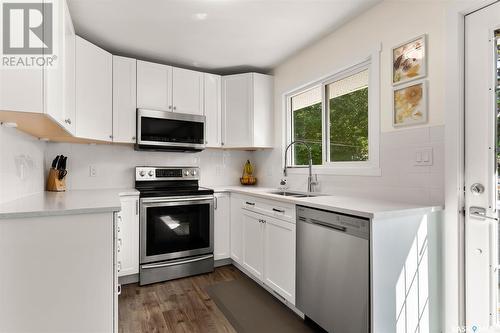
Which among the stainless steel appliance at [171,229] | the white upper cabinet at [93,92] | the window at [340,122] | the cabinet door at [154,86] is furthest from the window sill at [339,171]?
the white upper cabinet at [93,92]

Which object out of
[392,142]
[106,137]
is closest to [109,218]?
[106,137]

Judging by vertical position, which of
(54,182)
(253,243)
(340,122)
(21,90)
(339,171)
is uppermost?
(340,122)

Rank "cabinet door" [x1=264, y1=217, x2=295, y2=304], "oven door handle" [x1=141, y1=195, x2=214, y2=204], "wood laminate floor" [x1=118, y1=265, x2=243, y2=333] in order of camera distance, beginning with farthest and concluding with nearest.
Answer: "oven door handle" [x1=141, y1=195, x2=214, y2=204]
"cabinet door" [x1=264, y1=217, x2=295, y2=304]
"wood laminate floor" [x1=118, y1=265, x2=243, y2=333]

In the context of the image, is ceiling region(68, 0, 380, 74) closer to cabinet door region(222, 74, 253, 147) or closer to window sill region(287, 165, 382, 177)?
cabinet door region(222, 74, 253, 147)

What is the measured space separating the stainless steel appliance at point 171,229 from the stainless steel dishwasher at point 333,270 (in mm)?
1309

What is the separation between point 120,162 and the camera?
3174 mm

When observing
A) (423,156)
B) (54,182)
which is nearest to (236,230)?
(54,182)

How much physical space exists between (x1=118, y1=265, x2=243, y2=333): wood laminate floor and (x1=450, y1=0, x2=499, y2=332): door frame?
1.48 m

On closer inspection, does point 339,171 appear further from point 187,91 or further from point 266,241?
point 187,91

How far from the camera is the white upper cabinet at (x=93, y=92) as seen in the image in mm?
2432

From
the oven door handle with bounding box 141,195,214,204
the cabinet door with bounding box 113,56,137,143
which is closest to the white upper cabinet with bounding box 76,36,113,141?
the cabinet door with bounding box 113,56,137,143

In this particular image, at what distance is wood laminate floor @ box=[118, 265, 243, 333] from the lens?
1.98 metres

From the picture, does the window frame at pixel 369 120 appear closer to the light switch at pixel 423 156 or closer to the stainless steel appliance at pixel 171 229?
the light switch at pixel 423 156

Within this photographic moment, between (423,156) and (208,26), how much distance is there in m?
2.05
